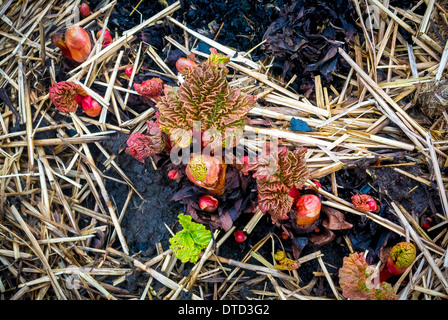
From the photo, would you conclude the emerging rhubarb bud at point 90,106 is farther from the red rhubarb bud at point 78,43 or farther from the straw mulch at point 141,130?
the red rhubarb bud at point 78,43

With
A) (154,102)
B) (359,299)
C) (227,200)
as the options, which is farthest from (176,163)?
(359,299)

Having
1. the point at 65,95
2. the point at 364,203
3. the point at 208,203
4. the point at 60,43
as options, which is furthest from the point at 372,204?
the point at 60,43

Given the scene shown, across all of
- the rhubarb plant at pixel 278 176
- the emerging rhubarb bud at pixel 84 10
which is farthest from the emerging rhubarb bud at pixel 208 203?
the emerging rhubarb bud at pixel 84 10

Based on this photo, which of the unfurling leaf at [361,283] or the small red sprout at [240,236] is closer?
the unfurling leaf at [361,283]

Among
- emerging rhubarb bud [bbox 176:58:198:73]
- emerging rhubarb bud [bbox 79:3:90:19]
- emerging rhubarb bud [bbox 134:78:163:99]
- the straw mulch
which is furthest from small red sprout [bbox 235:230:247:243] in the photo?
emerging rhubarb bud [bbox 79:3:90:19]

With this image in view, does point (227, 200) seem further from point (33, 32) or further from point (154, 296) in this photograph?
point (33, 32)

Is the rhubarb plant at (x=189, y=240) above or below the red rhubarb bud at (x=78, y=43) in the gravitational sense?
below
